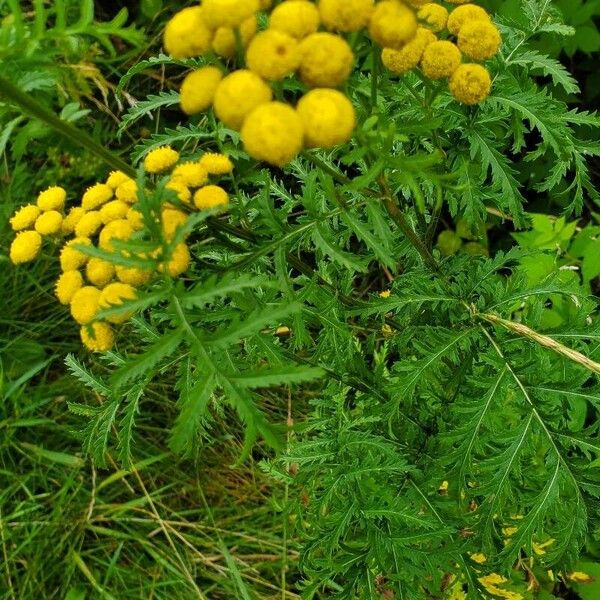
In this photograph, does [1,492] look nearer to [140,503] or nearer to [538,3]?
[140,503]

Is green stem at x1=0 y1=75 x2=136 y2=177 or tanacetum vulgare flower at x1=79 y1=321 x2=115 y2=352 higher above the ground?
green stem at x1=0 y1=75 x2=136 y2=177

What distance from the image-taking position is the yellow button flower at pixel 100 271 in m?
1.51

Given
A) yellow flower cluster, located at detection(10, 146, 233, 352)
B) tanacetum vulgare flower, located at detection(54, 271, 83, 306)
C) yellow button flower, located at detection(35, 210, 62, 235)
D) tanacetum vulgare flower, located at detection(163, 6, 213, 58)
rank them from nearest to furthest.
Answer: tanacetum vulgare flower, located at detection(163, 6, 213, 58) → yellow flower cluster, located at detection(10, 146, 233, 352) → tanacetum vulgare flower, located at detection(54, 271, 83, 306) → yellow button flower, located at detection(35, 210, 62, 235)

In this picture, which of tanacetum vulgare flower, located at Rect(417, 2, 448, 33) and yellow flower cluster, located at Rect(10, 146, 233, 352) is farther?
tanacetum vulgare flower, located at Rect(417, 2, 448, 33)

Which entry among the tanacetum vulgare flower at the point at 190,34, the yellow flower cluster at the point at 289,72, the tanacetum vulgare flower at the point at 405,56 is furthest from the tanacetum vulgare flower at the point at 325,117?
the tanacetum vulgare flower at the point at 405,56

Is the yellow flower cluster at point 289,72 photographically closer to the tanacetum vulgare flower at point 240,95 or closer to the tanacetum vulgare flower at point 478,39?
the tanacetum vulgare flower at point 240,95

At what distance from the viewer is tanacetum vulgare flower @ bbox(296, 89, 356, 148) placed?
1.19 m

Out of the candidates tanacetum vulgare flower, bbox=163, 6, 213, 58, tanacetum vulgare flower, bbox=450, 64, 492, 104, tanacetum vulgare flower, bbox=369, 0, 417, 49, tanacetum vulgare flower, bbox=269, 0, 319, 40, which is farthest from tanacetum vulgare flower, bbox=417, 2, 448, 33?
tanacetum vulgare flower, bbox=163, 6, 213, 58

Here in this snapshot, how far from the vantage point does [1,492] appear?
3.38 m

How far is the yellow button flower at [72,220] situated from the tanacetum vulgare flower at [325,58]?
2.14 ft

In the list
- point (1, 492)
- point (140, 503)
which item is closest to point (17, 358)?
point (1, 492)

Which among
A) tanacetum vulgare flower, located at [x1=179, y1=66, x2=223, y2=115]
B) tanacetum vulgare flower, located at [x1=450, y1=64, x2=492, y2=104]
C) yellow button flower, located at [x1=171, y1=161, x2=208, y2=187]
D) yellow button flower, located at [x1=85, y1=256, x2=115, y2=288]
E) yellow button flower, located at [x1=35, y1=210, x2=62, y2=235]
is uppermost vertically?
tanacetum vulgare flower, located at [x1=450, y1=64, x2=492, y2=104]

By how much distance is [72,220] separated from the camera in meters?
1.65

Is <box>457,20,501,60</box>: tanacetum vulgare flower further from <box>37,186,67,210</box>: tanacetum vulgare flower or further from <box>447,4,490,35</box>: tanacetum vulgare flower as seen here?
<box>37,186,67,210</box>: tanacetum vulgare flower
